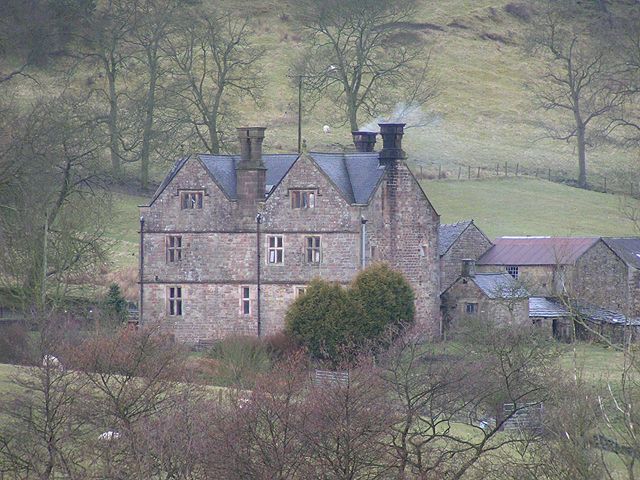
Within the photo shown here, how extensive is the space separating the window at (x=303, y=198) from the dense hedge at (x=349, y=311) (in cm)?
380

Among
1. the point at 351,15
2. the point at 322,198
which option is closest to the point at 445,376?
the point at 322,198

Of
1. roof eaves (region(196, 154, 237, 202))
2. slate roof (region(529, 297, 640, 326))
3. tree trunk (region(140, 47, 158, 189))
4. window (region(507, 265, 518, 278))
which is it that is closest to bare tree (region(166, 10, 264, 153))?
tree trunk (region(140, 47, 158, 189))

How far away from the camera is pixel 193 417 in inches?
1393

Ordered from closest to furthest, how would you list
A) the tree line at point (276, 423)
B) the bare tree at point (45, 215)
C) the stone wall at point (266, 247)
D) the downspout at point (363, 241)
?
1. the tree line at point (276, 423)
2. the bare tree at point (45, 215)
3. the downspout at point (363, 241)
4. the stone wall at point (266, 247)

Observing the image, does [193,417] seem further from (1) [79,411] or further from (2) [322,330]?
(2) [322,330]

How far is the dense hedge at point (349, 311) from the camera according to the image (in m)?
50.7

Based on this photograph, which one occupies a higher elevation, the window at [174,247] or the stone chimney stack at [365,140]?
the stone chimney stack at [365,140]

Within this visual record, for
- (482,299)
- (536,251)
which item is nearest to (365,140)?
(482,299)

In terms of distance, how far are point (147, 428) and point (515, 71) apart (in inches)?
3343

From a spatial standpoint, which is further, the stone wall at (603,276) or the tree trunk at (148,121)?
the tree trunk at (148,121)

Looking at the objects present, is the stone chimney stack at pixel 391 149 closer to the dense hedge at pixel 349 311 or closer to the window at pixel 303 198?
the window at pixel 303 198

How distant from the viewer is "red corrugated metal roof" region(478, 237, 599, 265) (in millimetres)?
60656

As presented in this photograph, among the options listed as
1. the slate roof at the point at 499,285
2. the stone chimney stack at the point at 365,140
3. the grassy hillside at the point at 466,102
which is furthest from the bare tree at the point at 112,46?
the slate roof at the point at 499,285

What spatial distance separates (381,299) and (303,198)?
5.56 meters
